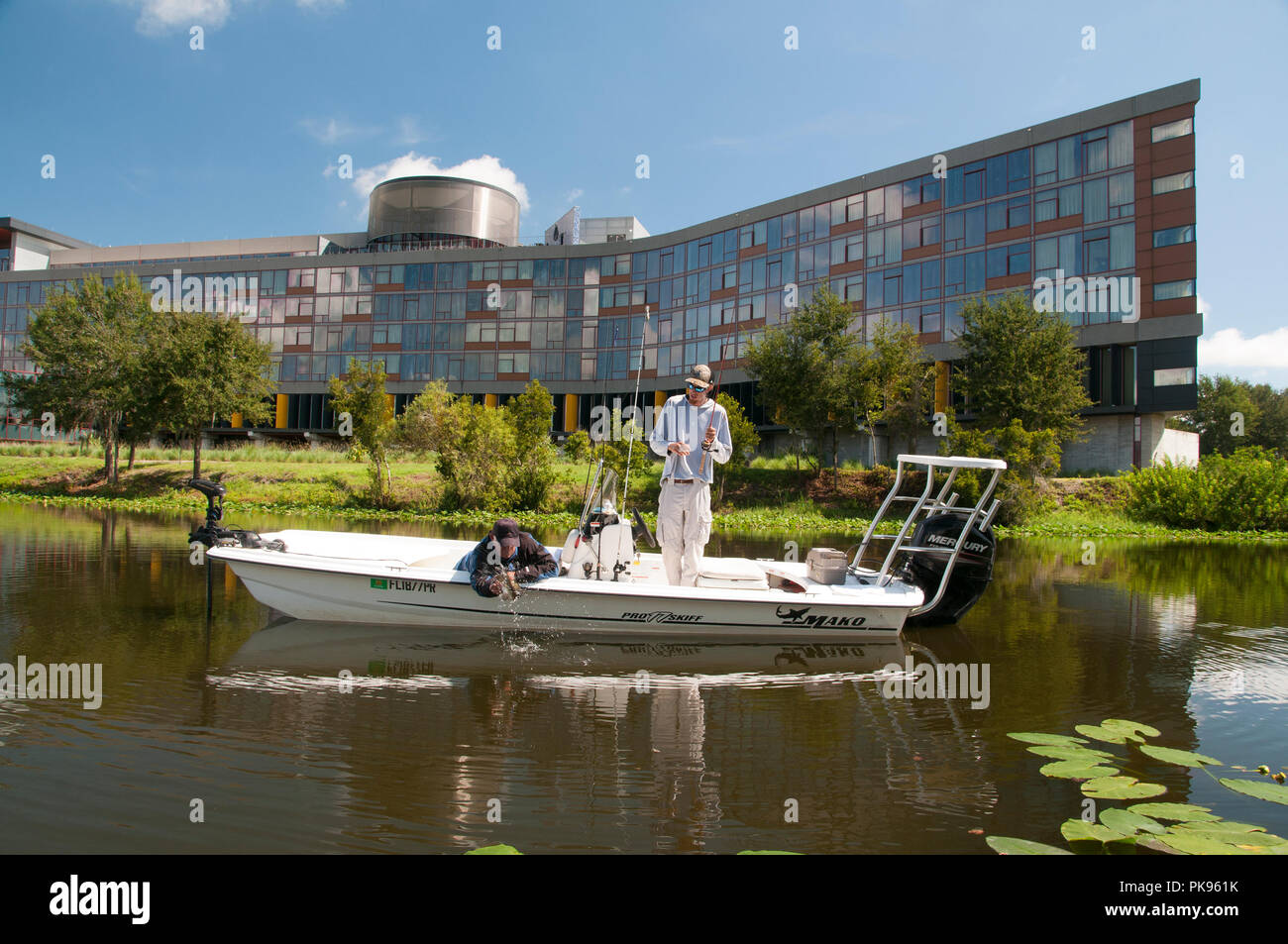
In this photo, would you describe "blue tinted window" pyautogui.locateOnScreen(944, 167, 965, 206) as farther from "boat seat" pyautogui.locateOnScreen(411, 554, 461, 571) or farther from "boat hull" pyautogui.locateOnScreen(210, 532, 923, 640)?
"boat seat" pyautogui.locateOnScreen(411, 554, 461, 571)

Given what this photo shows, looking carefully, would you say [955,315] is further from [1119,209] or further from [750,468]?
[750,468]

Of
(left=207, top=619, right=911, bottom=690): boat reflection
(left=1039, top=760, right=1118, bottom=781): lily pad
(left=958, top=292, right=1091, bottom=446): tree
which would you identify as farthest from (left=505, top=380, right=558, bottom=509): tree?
(left=1039, top=760, right=1118, bottom=781): lily pad

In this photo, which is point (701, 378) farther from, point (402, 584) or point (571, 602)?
point (402, 584)

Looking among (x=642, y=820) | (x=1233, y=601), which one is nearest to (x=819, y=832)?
(x=642, y=820)

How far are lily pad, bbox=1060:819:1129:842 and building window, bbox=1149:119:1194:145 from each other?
139 feet

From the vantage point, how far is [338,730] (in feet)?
17.7

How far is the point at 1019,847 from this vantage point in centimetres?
368

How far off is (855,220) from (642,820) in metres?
47.5

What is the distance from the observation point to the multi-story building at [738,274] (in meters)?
36.2

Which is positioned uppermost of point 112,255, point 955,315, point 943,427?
point 112,255

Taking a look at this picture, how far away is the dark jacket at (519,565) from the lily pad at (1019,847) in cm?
522

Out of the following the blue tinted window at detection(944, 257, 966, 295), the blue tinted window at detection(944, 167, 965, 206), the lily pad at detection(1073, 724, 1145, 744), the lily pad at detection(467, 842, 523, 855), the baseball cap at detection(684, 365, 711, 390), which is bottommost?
the lily pad at detection(1073, 724, 1145, 744)

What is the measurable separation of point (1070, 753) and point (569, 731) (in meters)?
3.43

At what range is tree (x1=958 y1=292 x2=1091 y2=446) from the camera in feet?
105
